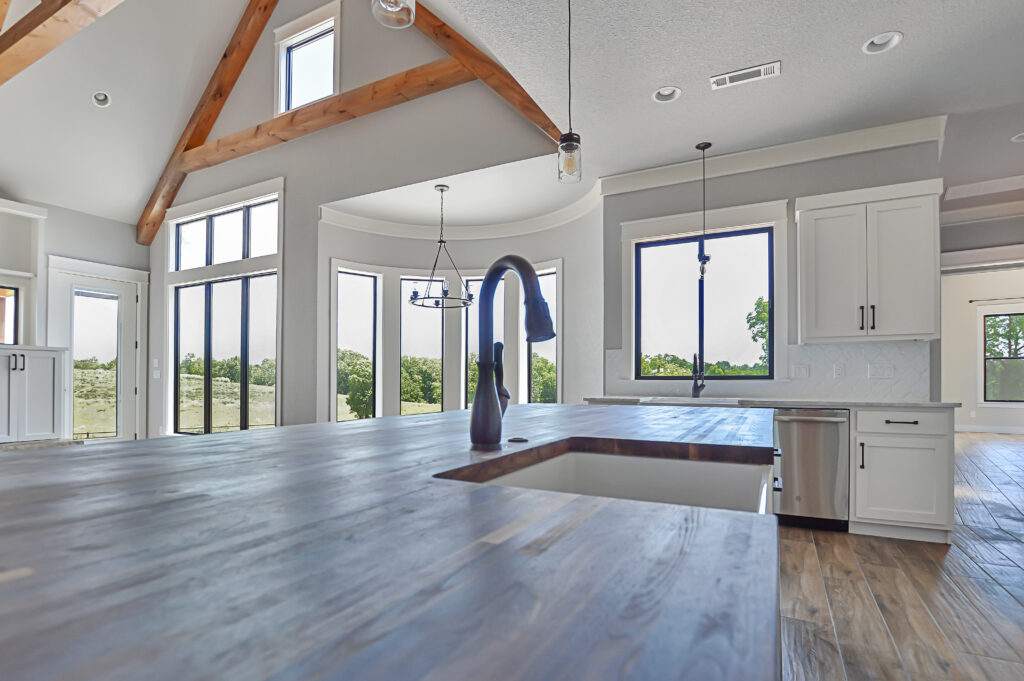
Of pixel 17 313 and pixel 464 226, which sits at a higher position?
pixel 464 226

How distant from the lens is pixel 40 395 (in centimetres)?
600

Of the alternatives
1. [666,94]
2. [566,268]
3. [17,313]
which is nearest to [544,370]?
[566,268]

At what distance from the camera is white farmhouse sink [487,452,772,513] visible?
1211 mm

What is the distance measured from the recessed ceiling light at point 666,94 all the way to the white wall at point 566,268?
5.67 ft

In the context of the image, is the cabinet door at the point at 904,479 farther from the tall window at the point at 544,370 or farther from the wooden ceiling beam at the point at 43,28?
the wooden ceiling beam at the point at 43,28

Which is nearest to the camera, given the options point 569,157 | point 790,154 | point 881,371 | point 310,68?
point 569,157

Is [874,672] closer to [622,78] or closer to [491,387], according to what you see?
[491,387]

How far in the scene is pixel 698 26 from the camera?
2754mm

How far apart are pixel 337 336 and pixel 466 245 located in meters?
2.00

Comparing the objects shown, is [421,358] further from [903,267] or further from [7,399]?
[903,267]

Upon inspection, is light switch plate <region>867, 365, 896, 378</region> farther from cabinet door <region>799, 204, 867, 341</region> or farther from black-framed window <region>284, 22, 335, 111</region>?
black-framed window <region>284, 22, 335, 111</region>

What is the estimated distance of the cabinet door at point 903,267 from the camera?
144 inches

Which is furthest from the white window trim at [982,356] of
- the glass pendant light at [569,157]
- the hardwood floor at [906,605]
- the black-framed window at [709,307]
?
the glass pendant light at [569,157]

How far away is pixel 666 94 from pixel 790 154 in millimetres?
1369
